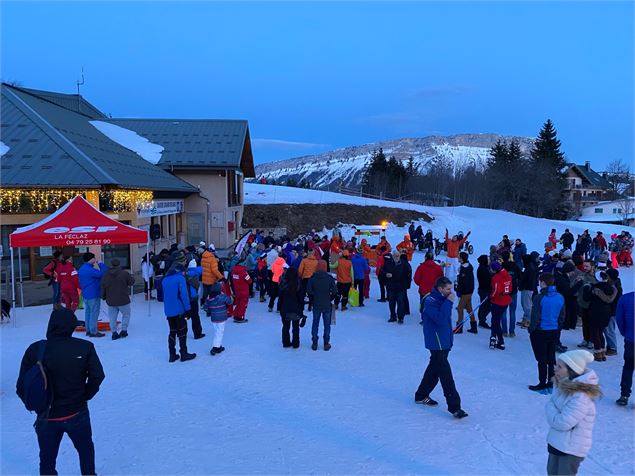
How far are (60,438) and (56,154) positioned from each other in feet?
50.2

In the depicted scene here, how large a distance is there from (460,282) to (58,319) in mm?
7524

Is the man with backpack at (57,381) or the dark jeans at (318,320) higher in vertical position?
the man with backpack at (57,381)

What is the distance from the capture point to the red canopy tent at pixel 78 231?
10938 millimetres

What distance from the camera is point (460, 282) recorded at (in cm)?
928

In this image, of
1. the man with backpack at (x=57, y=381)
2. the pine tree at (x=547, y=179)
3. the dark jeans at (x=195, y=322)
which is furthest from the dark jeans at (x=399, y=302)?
the pine tree at (x=547, y=179)

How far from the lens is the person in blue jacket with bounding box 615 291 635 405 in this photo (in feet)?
19.4

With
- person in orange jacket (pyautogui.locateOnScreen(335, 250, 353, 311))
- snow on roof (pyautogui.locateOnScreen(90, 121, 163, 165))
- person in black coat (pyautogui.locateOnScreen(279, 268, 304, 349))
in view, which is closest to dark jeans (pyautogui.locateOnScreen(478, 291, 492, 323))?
person in orange jacket (pyautogui.locateOnScreen(335, 250, 353, 311))

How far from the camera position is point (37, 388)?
362cm

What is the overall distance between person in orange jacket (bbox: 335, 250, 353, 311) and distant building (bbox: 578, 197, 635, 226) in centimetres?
4713

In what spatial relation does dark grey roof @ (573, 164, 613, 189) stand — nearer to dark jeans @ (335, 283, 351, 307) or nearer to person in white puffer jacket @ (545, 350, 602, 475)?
dark jeans @ (335, 283, 351, 307)

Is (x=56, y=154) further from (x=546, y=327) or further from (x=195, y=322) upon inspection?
(x=546, y=327)

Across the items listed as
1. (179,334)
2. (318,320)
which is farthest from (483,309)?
(179,334)

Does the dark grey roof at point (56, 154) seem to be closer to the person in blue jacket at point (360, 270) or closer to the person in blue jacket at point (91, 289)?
the person in blue jacket at point (91, 289)

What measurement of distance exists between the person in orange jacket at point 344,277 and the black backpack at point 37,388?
8266 millimetres
